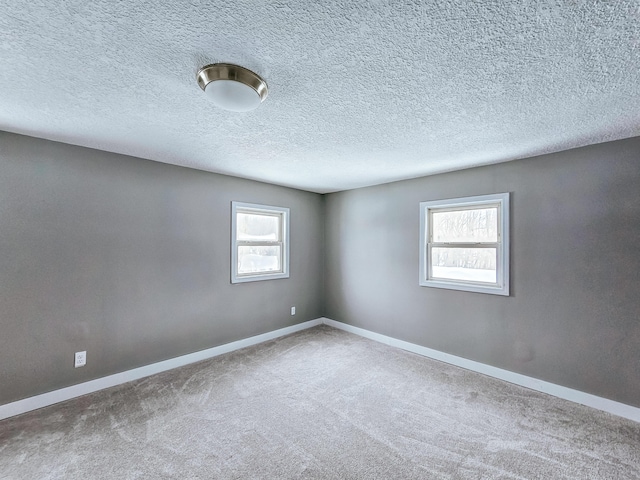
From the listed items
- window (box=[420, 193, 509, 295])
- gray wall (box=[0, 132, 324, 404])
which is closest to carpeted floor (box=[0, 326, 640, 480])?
gray wall (box=[0, 132, 324, 404])

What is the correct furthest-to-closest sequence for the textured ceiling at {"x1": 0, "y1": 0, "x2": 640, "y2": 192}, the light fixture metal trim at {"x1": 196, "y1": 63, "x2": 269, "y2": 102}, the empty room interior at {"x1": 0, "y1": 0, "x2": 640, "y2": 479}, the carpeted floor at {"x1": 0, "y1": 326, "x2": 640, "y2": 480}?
1. the carpeted floor at {"x1": 0, "y1": 326, "x2": 640, "y2": 480}
2. the light fixture metal trim at {"x1": 196, "y1": 63, "x2": 269, "y2": 102}
3. the empty room interior at {"x1": 0, "y1": 0, "x2": 640, "y2": 479}
4. the textured ceiling at {"x1": 0, "y1": 0, "x2": 640, "y2": 192}

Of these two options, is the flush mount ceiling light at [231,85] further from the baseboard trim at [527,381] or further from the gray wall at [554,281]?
the baseboard trim at [527,381]

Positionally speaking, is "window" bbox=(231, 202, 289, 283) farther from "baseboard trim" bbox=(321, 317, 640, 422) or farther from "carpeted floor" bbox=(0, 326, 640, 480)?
"baseboard trim" bbox=(321, 317, 640, 422)

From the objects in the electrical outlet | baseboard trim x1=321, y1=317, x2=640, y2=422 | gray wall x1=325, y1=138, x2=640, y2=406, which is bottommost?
baseboard trim x1=321, y1=317, x2=640, y2=422

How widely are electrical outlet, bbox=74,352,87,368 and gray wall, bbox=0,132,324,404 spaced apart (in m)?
0.05

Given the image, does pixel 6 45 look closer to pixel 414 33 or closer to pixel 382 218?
pixel 414 33

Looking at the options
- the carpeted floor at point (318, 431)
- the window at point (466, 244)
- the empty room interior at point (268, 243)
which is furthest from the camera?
the window at point (466, 244)

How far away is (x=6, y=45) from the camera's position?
1.27 meters

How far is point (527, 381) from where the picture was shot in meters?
2.81

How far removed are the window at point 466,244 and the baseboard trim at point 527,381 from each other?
84cm

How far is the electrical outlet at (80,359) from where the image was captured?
2.60 metres

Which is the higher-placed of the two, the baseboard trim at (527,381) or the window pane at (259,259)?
the window pane at (259,259)

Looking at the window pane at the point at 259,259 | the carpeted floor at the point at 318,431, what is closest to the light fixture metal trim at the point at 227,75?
the carpeted floor at the point at 318,431

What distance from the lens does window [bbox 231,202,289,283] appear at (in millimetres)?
3816
